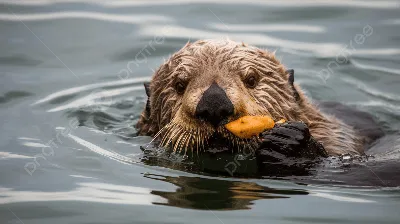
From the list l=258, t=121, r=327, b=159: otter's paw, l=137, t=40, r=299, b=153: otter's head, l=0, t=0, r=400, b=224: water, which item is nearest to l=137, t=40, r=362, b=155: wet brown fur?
l=137, t=40, r=299, b=153: otter's head

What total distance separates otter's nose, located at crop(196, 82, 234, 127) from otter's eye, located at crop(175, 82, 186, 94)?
71 centimetres

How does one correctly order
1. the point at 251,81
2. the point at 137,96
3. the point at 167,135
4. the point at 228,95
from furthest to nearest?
the point at 137,96, the point at 251,81, the point at 167,135, the point at 228,95

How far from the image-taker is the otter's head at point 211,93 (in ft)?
19.6

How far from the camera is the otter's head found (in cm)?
597

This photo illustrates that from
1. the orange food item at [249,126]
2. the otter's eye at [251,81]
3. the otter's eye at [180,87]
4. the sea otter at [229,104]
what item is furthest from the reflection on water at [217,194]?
the otter's eye at [251,81]

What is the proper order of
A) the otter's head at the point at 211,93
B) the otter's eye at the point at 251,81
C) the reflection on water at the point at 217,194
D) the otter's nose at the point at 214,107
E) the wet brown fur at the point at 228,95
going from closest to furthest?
the reflection on water at the point at 217,194
the otter's nose at the point at 214,107
the otter's head at the point at 211,93
the wet brown fur at the point at 228,95
the otter's eye at the point at 251,81

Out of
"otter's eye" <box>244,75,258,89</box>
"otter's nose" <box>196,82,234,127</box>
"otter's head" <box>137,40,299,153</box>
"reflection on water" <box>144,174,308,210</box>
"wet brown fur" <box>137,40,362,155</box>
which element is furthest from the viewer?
"otter's eye" <box>244,75,258,89</box>

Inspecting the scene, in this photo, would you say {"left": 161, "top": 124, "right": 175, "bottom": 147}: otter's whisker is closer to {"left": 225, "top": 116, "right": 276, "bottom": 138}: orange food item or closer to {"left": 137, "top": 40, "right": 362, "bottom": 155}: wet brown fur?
{"left": 137, "top": 40, "right": 362, "bottom": 155}: wet brown fur

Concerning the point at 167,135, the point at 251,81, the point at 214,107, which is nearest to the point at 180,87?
the point at 167,135

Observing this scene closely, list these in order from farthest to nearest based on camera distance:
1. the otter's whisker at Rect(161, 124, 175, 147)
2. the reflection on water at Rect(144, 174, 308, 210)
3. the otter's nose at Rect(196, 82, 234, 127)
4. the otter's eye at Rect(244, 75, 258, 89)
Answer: the otter's eye at Rect(244, 75, 258, 89) → the otter's whisker at Rect(161, 124, 175, 147) → the otter's nose at Rect(196, 82, 234, 127) → the reflection on water at Rect(144, 174, 308, 210)

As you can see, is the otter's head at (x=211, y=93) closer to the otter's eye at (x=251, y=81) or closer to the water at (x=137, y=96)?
the otter's eye at (x=251, y=81)

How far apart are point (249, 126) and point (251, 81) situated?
849 mm

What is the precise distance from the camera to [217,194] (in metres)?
5.86

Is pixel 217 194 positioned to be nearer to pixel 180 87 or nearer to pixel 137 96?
pixel 180 87
